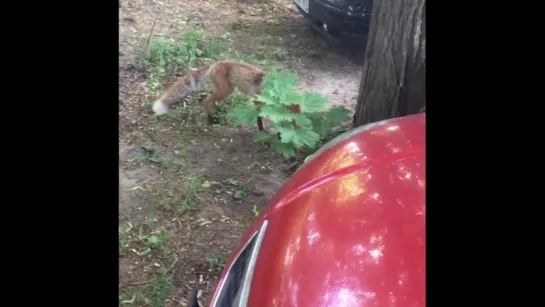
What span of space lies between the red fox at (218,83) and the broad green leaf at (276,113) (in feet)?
3.12

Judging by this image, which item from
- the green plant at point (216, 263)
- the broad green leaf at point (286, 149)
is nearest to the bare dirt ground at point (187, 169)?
the green plant at point (216, 263)

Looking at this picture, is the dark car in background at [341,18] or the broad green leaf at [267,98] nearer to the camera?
the broad green leaf at [267,98]

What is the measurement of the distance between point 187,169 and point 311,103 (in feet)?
3.62

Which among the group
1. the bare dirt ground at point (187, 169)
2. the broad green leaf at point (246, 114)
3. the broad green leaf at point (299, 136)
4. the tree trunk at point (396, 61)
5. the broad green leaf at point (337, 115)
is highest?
the tree trunk at point (396, 61)

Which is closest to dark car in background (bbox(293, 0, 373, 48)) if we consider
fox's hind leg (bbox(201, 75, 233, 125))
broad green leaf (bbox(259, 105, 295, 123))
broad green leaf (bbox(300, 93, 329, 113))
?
fox's hind leg (bbox(201, 75, 233, 125))

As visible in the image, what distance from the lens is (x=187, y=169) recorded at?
476cm

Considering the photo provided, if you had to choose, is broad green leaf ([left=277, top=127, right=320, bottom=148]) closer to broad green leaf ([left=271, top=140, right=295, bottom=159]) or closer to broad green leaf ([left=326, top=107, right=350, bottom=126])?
broad green leaf ([left=271, top=140, right=295, bottom=159])

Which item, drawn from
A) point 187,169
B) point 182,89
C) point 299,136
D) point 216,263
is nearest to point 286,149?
point 299,136

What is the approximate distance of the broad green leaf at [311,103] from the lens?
444 cm

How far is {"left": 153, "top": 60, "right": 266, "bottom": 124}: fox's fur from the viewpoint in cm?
537

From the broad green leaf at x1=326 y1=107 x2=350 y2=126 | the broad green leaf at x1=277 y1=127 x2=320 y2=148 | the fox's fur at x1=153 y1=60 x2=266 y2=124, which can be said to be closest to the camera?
the broad green leaf at x1=277 y1=127 x2=320 y2=148

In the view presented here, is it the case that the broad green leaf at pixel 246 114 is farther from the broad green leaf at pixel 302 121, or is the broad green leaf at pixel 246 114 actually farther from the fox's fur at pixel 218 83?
the fox's fur at pixel 218 83

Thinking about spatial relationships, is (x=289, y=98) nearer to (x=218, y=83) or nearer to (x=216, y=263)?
(x=218, y=83)

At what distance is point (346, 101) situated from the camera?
6.01m
